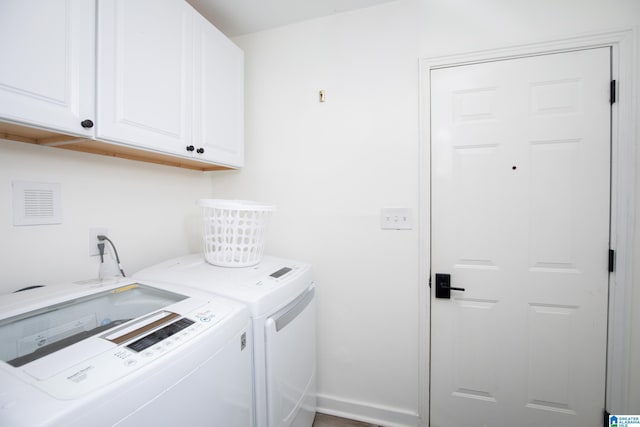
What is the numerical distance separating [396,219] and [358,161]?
425 mm

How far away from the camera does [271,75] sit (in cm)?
177

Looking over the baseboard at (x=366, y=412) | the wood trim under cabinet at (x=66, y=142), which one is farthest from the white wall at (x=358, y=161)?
the wood trim under cabinet at (x=66, y=142)

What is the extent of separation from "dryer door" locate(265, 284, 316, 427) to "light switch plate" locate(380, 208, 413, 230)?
584mm

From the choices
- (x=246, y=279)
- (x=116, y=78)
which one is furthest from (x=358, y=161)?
(x=116, y=78)

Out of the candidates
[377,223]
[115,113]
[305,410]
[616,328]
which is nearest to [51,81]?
[115,113]

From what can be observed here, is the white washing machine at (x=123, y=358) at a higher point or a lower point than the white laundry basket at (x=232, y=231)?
lower

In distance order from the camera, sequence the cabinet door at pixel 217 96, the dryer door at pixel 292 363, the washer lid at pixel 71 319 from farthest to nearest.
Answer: the cabinet door at pixel 217 96, the dryer door at pixel 292 363, the washer lid at pixel 71 319

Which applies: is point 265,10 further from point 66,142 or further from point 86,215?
point 86,215

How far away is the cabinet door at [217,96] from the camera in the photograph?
1.33m

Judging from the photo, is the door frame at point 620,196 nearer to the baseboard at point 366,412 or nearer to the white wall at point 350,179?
the white wall at point 350,179

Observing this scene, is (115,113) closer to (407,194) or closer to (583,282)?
(407,194)

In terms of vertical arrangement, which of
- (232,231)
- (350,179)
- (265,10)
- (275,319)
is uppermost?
(265,10)

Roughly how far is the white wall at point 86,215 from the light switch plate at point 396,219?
1.28 metres

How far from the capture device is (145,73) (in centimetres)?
106
